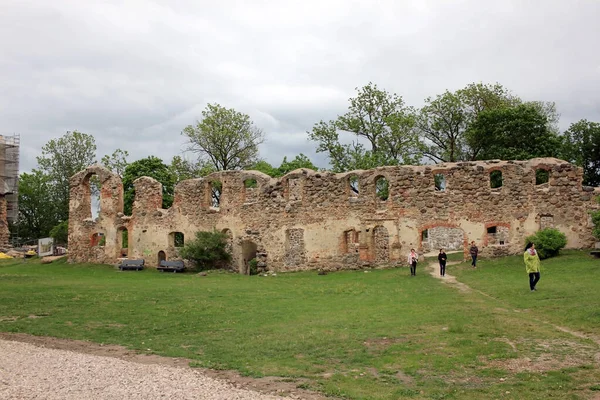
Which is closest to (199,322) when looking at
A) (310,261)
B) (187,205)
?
(310,261)

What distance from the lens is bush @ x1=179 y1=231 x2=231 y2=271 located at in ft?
108

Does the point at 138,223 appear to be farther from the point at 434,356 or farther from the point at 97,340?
the point at 434,356

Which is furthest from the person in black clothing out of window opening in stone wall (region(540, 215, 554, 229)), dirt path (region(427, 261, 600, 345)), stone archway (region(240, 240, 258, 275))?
stone archway (region(240, 240, 258, 275))

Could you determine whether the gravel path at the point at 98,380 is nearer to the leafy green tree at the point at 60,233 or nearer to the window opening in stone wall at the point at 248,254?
the window opening in stone wall at the point at 248,254

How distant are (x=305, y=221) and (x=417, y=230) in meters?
6.32

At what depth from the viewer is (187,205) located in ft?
118

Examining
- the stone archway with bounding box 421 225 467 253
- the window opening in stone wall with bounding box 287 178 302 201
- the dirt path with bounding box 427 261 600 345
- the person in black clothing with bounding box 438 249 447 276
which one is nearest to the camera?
the dirt path with bounding box 427 261 600 345

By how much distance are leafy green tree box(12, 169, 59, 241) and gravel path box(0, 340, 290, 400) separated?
2371 inches

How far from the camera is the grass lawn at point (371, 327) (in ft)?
31.0

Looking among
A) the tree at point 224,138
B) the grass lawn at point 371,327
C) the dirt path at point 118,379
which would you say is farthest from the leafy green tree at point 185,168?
the dirt path at point 118,379

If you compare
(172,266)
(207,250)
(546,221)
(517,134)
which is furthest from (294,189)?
(517,134)

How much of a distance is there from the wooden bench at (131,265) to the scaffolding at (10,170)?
29144 millimetres

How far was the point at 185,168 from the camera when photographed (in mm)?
56156

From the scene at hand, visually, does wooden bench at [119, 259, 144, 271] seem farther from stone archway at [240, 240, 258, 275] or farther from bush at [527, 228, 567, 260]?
bush at [527, 228, 567, 260]
